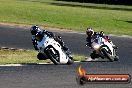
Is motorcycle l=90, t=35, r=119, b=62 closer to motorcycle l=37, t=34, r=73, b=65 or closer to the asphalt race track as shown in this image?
the asphalt race track

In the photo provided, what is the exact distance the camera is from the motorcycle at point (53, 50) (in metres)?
14.6

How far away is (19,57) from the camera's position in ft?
57.0

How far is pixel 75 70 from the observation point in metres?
14.3

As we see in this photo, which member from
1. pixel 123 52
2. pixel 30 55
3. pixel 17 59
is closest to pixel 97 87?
pixel 17 59

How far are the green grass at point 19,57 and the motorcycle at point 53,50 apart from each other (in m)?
1.40

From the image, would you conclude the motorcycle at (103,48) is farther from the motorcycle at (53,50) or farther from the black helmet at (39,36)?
the black helmet at (39,36)

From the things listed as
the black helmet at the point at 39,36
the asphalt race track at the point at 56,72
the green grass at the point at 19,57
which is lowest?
the green grass at the point at 19,57

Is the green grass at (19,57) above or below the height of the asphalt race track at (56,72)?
below

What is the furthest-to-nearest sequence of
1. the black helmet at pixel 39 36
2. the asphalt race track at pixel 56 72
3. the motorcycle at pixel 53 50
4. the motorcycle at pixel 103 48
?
1. the motorcycle at pixel 103 48
2. the black helmet at pixel 39 36
3. the motorcycle at pixel 53 50
4. the asphalt race track at pixel 56 72

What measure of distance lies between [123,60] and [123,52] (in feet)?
10.1

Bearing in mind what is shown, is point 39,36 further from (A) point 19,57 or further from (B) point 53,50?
(A) point 19,57

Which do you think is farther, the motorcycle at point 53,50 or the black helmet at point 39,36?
the black helmet at point 39,36

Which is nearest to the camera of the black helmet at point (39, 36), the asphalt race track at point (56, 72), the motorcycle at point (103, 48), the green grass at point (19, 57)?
the asphalt race track at point (56, 72)

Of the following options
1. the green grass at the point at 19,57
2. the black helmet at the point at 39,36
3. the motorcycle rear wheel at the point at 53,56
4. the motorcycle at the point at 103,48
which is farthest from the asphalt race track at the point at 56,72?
the green grass at the point at 19,57
